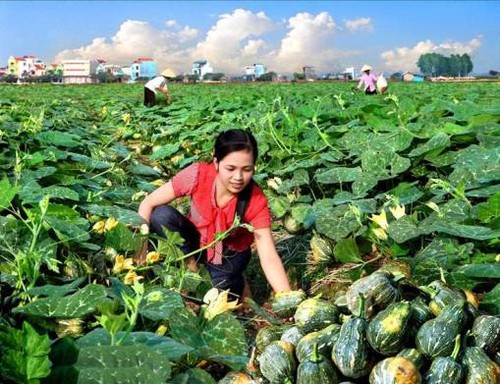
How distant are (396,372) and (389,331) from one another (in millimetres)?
138

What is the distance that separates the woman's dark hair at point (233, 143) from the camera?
10.9ft

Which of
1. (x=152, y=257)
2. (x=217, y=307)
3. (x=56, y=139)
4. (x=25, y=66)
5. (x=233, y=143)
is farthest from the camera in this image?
(x=25, y=66)

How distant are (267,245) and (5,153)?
2730mm

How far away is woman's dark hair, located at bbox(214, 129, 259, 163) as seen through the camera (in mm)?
3309

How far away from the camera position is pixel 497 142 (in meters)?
4.54

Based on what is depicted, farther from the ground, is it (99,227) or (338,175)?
(338,175)

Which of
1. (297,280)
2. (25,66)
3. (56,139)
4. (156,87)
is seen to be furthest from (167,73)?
(25,66)

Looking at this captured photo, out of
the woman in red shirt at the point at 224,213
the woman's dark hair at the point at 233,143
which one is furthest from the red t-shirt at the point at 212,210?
the woman's dark hair at the point at 233,143

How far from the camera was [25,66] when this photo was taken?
127438mm

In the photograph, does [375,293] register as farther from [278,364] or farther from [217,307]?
[217,307]

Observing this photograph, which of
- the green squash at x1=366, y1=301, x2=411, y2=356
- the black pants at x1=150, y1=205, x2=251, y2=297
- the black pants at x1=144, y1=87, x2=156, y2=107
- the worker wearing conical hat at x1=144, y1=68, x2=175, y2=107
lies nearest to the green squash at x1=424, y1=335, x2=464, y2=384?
the green squash at x1=366, y1=301, x2=411, y2=356

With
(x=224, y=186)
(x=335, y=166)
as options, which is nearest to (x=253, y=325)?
(x=224, y=186)

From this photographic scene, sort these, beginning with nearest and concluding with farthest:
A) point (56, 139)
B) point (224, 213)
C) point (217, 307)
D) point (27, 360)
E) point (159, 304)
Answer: point (27, 360) < point (159, 304) < point (217, 307) < point (224, 213) < point (56, 139)

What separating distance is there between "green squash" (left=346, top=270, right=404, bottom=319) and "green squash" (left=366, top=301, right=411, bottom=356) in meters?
0.11
